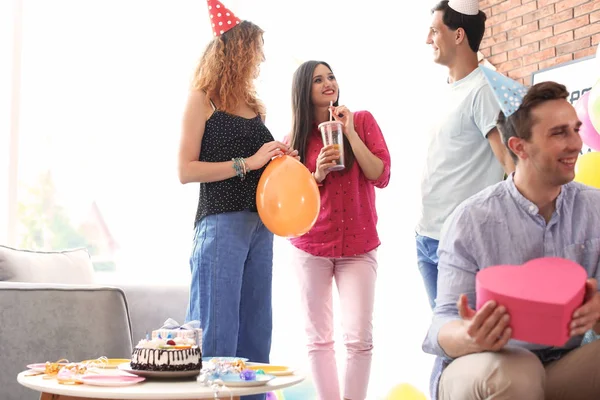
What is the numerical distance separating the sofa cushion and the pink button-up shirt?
1001 millimetres

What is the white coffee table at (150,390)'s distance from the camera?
1.40 meters

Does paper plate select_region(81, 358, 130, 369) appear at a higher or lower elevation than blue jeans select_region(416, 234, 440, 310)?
lower

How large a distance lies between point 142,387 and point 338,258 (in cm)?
123

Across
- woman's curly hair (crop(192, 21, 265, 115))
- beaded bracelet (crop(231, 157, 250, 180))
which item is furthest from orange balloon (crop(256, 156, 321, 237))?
woman's curly hair (crop(192, 21, 265, 115))

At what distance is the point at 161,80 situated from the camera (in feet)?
14.8

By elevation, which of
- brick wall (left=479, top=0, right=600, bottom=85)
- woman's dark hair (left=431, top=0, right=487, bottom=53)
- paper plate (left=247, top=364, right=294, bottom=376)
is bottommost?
paper plate (left=247, top=364, right=294, bottom=376)

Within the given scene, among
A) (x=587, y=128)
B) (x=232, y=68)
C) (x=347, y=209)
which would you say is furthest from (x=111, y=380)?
(x=587, y=128)

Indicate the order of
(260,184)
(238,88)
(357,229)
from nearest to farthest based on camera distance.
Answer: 1. (260,184)
2. (238,88)
3. (357,229)

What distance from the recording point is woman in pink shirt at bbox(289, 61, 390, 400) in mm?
2492

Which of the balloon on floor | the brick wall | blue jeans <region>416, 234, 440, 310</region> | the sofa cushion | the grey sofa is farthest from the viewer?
the brick wall

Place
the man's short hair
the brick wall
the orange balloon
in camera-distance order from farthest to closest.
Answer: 1. the brick wall
2. the orange balloon
3. the man's short hair

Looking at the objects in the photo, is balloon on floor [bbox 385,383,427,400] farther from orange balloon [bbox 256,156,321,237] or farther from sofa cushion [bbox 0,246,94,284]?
sofa cushion [bbox 0,246,94,284]

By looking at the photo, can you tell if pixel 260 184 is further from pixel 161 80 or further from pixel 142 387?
pixel 161 80

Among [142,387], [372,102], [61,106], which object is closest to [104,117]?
[61,106]
